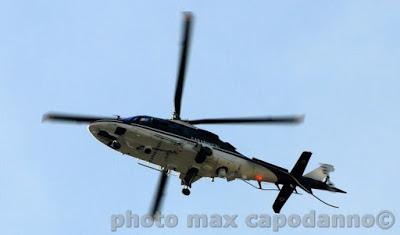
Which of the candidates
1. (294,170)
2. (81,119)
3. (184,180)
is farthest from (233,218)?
(81,119)

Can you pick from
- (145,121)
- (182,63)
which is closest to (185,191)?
(145,121)

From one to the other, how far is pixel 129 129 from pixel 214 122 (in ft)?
14.5

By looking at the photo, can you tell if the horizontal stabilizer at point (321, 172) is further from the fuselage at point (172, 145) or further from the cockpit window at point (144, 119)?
the cockpit window at point (144, 119)

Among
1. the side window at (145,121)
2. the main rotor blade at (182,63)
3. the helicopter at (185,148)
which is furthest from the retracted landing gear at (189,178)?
the side window at (145,121)

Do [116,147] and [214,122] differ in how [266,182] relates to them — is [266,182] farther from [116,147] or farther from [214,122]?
[116,147]

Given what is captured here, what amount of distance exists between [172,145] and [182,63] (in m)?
3.98

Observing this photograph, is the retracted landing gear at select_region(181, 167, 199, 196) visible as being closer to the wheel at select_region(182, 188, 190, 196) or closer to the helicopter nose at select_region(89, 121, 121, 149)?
the wheel at select_region(182, 188, 190, 196)

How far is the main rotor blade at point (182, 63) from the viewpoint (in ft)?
101

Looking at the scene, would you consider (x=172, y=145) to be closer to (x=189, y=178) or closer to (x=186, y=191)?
(x=189, y=178)

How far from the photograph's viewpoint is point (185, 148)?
32.2m

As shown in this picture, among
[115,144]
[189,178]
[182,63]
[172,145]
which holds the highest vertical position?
[182,63]

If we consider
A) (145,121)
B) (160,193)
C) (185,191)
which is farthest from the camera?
(160,193)

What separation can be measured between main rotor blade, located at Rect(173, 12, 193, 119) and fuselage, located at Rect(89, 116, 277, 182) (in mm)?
953

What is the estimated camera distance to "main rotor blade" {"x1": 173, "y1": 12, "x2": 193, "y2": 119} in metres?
30.7
